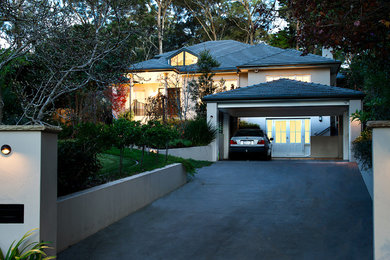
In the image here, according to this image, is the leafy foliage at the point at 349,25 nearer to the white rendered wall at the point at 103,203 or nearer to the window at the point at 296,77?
the white rendered wall at the point at 103,203

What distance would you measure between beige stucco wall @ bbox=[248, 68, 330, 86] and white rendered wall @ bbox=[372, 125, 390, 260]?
1959 cm

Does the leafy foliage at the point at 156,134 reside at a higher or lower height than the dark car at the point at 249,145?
higher

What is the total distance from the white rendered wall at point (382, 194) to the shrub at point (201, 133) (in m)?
13.2

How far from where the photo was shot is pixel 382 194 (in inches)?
155

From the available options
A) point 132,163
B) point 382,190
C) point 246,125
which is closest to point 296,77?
point 246,125

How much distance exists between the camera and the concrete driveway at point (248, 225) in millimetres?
5383

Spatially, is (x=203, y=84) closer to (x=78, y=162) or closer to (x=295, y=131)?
(x=295, y=131)

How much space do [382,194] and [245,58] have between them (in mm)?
23484

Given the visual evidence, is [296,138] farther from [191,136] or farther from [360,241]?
[360,241]

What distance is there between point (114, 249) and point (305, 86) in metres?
14.5

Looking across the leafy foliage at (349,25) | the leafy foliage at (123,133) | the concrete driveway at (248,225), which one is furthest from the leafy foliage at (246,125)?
the leafy foliage at (349,25)

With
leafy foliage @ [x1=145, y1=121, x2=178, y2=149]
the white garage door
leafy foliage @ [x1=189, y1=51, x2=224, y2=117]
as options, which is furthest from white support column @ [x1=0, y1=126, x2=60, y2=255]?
the white garage door

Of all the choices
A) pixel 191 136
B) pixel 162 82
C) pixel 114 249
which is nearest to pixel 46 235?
pixel 114 249

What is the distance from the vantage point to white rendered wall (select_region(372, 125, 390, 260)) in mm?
3912
